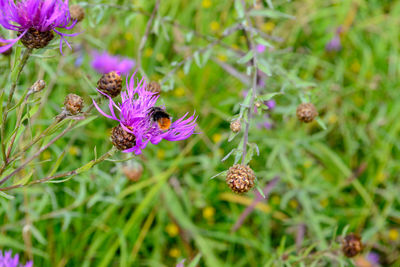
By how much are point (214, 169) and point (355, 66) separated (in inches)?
50.7

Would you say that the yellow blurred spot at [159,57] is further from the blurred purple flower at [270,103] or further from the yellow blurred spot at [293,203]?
the yellow blurred spot at [293,203]

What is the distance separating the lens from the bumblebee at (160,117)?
1.04m

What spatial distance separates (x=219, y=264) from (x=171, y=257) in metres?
0.25

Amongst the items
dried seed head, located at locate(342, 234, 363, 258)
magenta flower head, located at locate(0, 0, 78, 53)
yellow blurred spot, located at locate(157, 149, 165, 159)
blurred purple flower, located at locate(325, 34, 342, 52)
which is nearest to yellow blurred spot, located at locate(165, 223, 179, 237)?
yellow blurred spot, located at locate(157, 149, 165, 159)

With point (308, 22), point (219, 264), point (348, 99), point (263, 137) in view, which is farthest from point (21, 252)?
point (308, 22)

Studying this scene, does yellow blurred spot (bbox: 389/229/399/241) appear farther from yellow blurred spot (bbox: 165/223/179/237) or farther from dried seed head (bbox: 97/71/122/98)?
dried seed head (bbox: 97/71/122/98)

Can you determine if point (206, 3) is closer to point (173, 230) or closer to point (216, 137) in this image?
point (216, 137)

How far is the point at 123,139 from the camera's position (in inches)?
39.3

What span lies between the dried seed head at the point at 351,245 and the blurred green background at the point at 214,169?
0.07 m

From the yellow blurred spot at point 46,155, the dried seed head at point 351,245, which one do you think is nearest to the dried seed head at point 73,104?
the dried seed head at point 351,245

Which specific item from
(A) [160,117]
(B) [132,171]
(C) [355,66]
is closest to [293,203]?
(B) [132,171]

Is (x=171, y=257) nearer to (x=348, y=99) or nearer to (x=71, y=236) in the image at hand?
(x=71, y=236)

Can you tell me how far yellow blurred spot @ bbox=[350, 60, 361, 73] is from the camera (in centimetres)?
268

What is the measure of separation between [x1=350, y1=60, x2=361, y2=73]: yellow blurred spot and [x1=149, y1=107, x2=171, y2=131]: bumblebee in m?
1.95
